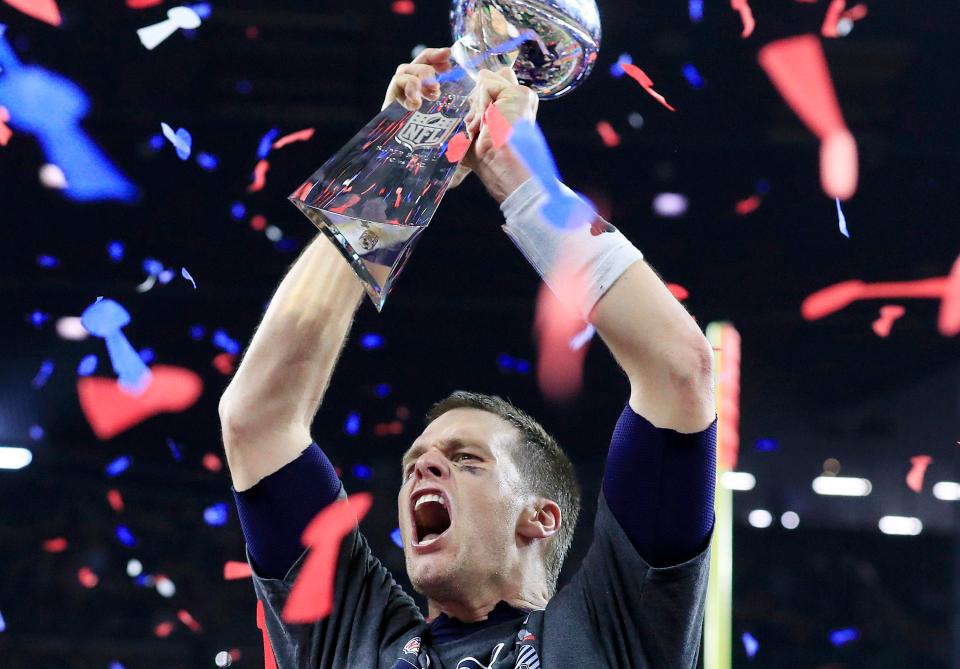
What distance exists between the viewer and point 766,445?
477 centimetres

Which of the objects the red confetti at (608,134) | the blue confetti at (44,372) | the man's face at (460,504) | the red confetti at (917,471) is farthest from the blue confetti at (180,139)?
the red confetti at (917,471)

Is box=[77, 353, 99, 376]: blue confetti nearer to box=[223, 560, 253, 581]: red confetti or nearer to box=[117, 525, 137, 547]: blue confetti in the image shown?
box=[117, 525, 137, 547]: blue confetti

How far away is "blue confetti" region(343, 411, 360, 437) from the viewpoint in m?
4.38

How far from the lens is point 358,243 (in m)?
1.48

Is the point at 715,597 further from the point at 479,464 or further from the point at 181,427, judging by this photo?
the point at 181,427

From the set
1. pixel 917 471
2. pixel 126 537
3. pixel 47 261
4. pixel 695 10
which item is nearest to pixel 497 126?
pixel 695 10

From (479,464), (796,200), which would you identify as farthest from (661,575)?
(796,200)

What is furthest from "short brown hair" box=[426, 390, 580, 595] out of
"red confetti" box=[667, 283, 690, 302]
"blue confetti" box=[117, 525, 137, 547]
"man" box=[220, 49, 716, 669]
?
"blue confetti" box=[117, 525, 137, 547]

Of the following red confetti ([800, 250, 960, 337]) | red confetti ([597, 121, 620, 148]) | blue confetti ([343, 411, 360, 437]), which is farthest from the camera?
blue confetti ([343, 411, 360, 437])

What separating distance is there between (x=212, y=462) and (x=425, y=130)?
3.18 metres

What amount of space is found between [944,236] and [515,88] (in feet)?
8.51

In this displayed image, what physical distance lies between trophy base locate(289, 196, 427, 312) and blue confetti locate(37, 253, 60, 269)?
2.63m

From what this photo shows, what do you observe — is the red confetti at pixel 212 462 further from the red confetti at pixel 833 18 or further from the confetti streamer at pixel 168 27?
the red confetti at pixel 833 18

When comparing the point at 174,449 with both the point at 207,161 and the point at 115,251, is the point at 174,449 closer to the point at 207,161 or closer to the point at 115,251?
the point at 115,251
